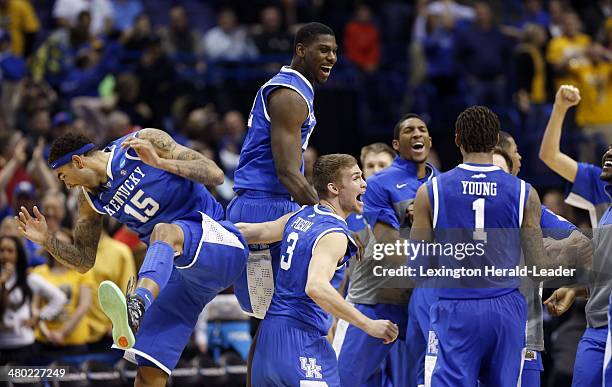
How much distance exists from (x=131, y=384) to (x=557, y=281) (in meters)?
5.02

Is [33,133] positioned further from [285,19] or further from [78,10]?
[285,19]

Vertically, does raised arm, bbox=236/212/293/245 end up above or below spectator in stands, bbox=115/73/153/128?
below

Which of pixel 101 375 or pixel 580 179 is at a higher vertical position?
pixel 580 179

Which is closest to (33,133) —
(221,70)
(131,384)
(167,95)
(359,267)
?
(167,95)

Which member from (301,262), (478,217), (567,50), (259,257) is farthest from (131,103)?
(478,217)

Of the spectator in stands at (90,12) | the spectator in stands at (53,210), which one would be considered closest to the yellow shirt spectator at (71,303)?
the spectator in stands at (53,210)

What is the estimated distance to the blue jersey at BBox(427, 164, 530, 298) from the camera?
763cm

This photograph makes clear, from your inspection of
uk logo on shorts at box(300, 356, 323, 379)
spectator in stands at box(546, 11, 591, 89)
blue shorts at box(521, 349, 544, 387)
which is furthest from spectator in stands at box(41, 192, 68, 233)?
spectator in stands at box(546, 11, 591, 89)

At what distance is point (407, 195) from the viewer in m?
9.73

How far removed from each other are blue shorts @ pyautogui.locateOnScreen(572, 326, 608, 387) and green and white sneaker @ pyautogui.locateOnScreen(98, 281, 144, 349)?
320cm

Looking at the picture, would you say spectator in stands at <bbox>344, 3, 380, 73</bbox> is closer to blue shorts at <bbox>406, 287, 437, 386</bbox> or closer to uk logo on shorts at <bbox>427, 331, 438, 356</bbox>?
blue shorts at <bbox>406, 287, 437, 386</bbox>

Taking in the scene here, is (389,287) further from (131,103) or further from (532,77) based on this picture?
(532,77)

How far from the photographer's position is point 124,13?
1964 cm

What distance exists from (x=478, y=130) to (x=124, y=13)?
13.0 metres
